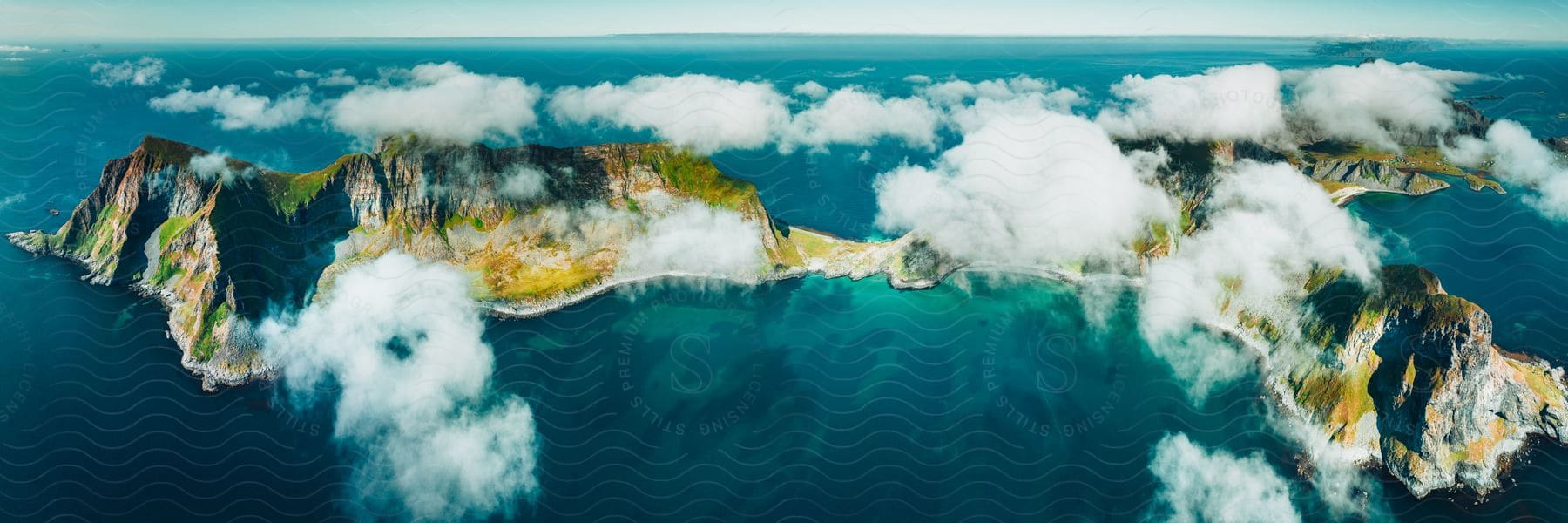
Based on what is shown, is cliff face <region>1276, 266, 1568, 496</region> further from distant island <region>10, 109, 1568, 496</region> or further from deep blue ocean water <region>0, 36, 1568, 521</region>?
deep blue ocean water <region>0, 36, 1568, 521</region>

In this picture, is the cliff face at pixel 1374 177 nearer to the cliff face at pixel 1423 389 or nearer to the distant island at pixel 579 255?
the distant island at pixel 579 255

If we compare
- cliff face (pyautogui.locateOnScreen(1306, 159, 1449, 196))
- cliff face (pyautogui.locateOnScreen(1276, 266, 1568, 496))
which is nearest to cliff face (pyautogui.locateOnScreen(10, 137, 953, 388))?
cliff face (pyautogui.locateOnScreen(1276, 266, 1568, 496))

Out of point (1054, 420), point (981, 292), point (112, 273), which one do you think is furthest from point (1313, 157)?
point (112, 273)

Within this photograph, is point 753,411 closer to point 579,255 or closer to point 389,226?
point 579,255

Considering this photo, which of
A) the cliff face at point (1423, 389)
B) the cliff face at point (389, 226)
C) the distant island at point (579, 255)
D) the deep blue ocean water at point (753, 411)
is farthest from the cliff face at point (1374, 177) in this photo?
the cliff face at point (389, 226)

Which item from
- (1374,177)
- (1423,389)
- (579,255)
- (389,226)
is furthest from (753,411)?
(1374,177)
